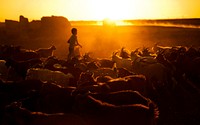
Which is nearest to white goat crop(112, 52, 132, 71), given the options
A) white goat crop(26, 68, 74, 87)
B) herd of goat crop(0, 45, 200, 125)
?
herd of goat crop(0, 45, 200, 125)

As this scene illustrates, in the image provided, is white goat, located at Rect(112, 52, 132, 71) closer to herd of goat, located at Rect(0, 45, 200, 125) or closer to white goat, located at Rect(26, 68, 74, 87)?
herd of goat, located at Rect(0, 45, 200, 125)

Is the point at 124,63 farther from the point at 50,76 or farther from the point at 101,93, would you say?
the point at 101,93

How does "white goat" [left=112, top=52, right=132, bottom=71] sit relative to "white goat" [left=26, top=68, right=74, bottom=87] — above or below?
below

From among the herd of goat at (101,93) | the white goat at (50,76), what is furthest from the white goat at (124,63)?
the white goat at (50,76)

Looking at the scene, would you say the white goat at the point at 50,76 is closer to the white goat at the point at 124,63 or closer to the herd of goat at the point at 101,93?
the herd of goat at the point at 101,93

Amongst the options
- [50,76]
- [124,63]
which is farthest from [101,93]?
[124,63]

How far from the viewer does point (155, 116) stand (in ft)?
29.2

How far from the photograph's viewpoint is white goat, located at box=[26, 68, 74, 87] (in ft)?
41.2

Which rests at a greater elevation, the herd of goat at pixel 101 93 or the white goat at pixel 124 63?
the herd of goat at pixel 101 93

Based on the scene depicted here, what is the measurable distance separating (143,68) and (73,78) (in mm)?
3716

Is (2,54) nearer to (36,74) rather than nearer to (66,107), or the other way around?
(36,74)

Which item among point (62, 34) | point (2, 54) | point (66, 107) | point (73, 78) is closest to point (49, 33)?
point (62, 34)

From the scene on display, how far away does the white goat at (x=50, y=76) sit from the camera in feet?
41.2

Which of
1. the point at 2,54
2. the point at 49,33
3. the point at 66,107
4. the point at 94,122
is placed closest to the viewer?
the point at 94,122
